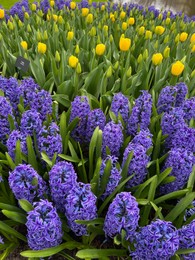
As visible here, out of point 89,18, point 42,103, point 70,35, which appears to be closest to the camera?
point 42,103

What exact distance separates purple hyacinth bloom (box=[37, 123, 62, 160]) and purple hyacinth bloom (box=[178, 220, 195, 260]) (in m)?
0.77

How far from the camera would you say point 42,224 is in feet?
4.17

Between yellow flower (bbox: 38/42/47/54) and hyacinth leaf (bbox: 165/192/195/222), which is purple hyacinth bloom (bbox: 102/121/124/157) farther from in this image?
yellow flower (bbox: 38/42/47/54)

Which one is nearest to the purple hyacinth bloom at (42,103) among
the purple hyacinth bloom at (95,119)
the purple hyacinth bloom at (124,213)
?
the purple hyacinth bloom at (95,119)

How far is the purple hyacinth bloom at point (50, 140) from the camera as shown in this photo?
1.64 m

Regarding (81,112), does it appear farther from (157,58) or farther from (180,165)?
(157,58)

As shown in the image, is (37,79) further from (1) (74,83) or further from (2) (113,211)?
(2) (113,211)

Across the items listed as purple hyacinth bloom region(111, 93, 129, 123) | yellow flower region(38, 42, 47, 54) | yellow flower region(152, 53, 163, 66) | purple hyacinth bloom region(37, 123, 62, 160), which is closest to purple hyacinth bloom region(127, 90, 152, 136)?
purple hyacinth bloom region(111, 93, 129, 123)

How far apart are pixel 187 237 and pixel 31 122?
1.01 m

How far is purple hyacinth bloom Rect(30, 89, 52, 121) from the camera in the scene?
6.40 feet

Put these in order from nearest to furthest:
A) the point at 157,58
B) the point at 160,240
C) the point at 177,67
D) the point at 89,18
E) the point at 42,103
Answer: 1. the point at 160,240
2. the point at 42,103
3. the point at 177,67
4. the point at 157,58
5. the point at 89,18

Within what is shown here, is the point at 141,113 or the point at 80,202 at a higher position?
the point at 141,113

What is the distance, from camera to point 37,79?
2574 millimetres

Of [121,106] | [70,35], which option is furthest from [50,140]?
[70,35]
